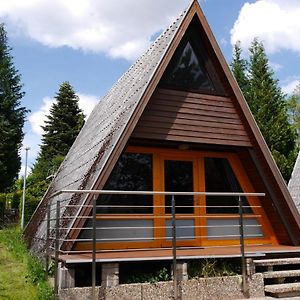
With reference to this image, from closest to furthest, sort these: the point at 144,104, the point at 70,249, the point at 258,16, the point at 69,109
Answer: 1. the point at 70,249
2. the point at 144,104
3. the point at 258,16
4. the point at 69,109

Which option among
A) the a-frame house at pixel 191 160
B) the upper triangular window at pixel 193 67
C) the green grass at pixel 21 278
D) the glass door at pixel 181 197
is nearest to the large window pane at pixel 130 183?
the a-frame house at pixel 191 160

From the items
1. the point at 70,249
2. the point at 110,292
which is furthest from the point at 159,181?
the point at 110,292

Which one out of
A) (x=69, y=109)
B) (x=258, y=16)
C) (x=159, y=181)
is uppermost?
(x=69, y=109)

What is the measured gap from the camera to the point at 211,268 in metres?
6.48

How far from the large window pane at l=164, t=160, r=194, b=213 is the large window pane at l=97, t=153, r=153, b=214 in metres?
0.39

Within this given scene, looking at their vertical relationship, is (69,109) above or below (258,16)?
above

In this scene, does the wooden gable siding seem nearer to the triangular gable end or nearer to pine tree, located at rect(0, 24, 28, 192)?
the triangular gable end

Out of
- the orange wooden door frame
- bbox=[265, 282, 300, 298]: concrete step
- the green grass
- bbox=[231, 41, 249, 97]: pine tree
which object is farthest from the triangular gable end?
bbox=[231, 41, 249, 97]: pine tree

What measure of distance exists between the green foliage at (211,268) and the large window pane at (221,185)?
80.0 inches

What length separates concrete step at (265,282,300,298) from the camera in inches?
255

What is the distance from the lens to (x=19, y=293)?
5852 millimetres

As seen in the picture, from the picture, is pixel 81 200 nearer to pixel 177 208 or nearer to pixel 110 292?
pixel 110 292

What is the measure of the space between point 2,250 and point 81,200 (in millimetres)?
3793

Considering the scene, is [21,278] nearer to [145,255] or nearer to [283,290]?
[145,255]
